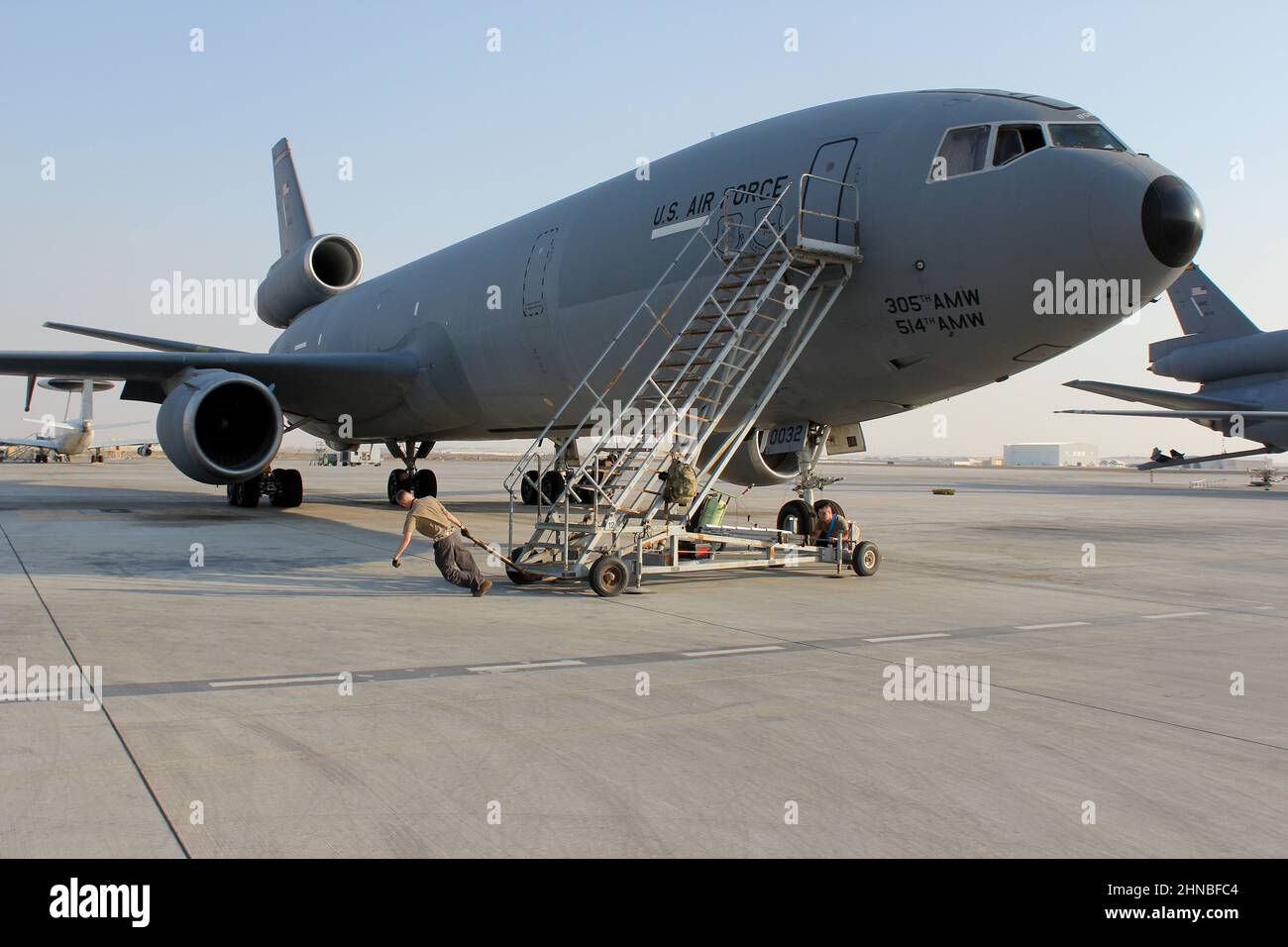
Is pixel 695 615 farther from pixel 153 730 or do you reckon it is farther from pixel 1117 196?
pixel 1117 196

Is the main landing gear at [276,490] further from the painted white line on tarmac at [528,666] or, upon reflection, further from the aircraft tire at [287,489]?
the painted white line on tarmac at [528,666]

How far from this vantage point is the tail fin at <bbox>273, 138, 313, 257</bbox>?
2669 cm

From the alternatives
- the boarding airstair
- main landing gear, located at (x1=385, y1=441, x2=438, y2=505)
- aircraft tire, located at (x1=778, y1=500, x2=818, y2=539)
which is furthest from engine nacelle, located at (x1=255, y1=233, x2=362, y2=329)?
aircraft tire, located at (x1=778, y1=500, x2=818, y2=539)

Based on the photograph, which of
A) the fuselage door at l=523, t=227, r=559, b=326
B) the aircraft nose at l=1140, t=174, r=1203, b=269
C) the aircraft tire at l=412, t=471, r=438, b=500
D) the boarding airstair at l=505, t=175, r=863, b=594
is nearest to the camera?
the aircraft nose at l=1140, t=174, r=1203, b=269

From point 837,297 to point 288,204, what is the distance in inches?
826

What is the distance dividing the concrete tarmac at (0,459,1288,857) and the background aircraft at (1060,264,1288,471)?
2642cm

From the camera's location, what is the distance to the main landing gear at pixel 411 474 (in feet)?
68.9

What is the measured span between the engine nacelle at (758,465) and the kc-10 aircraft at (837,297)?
1.4 inches

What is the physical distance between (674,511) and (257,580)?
4.06 m

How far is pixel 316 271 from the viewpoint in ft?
77.6

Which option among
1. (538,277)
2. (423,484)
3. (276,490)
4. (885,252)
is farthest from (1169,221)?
(276,490)

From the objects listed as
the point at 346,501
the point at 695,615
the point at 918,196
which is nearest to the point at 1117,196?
the point at 918,196

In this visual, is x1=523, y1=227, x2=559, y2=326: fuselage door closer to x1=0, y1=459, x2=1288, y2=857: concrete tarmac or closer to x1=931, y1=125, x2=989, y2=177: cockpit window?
x1=0, y1=459, x2=1288, y2=857: concrete tarmac

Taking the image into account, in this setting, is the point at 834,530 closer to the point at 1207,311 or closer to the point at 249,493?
the point at 249,493
